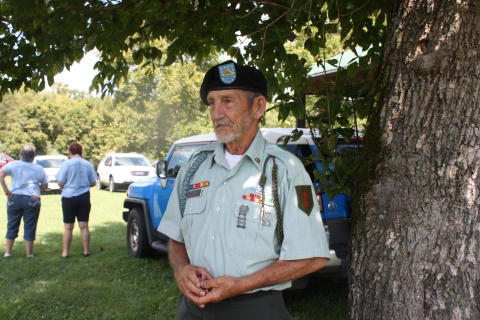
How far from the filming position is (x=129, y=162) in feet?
70.4

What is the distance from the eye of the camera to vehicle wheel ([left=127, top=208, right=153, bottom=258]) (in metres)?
7.70

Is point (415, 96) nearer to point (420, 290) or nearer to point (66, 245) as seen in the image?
point (420, 290)

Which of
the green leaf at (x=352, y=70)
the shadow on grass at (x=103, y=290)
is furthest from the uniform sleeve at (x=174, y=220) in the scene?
the shadow on grass at (x=103, y=290)

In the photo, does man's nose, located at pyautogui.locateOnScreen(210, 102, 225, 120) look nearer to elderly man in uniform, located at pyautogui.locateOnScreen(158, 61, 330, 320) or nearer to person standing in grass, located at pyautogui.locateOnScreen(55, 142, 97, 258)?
elderly man in uniform, located at pyautogui.locateOnScreen(158, 61, 330, 320)

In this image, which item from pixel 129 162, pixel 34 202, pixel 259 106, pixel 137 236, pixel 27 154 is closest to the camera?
pixel 259 106

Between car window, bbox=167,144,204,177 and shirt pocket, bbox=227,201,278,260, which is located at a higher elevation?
car window, bbox=167,144,204,177

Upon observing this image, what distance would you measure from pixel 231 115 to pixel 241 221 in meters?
0.49

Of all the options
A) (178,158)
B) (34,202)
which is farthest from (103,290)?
(34,202)

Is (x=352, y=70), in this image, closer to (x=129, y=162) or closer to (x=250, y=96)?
(x=250, y=96)

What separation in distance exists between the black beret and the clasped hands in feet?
Answer: 2.69

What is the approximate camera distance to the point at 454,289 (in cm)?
217

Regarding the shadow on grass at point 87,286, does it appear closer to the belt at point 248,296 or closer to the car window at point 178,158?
the car window at point 178,158

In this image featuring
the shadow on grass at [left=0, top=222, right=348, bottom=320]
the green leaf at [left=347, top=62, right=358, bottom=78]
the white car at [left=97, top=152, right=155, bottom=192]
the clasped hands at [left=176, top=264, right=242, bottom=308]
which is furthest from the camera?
the white car at [left=97, top=152, right=155, bottom=192]

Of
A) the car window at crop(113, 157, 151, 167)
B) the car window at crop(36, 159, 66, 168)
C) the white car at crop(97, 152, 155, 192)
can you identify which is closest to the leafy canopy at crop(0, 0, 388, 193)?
the white car at crop(97, 152, 155, 192)
